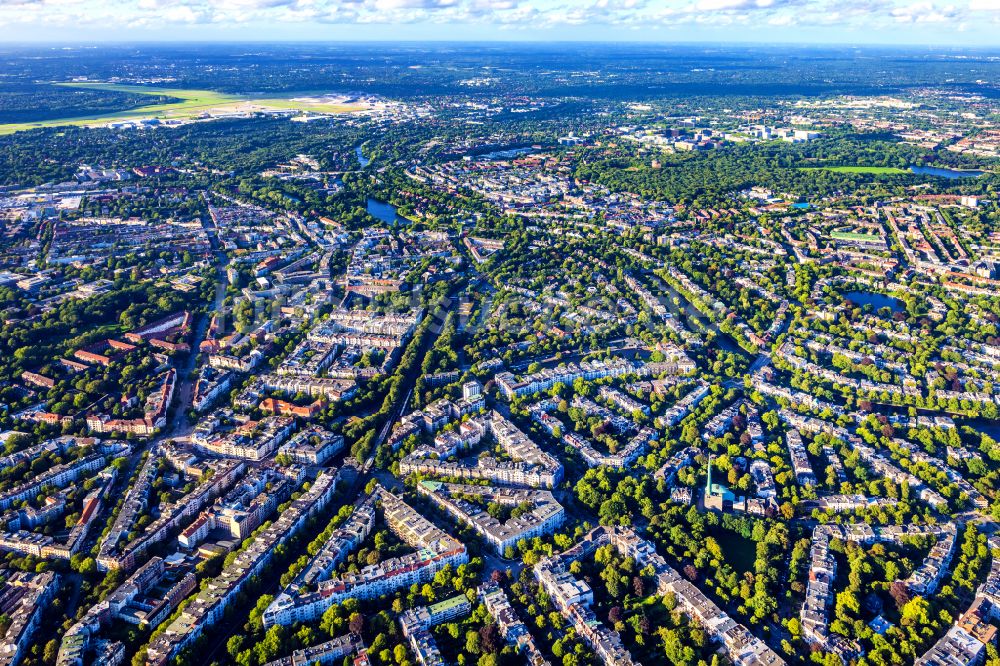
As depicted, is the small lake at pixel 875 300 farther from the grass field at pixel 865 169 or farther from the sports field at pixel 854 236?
the grass field at pixel 865 169

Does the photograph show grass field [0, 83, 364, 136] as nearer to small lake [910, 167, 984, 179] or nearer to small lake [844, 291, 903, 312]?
small lake [910, 167, 984, 179]

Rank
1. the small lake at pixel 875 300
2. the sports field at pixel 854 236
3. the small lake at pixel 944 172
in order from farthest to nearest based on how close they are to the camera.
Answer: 1. the small lake at pixel 944 172
2. the sports field at pixel 854 236
3. the small lake at pixel 875 300

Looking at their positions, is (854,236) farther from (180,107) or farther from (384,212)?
(180,107)

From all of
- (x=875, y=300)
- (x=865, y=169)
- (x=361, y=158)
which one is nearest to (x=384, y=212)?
(x=361, y=158)

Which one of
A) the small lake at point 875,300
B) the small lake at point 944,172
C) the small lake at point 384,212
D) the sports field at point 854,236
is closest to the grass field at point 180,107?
the small lake at point 384,212

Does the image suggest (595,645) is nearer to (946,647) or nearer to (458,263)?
(946,647)

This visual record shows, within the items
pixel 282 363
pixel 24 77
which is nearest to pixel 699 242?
pixel 282 363
